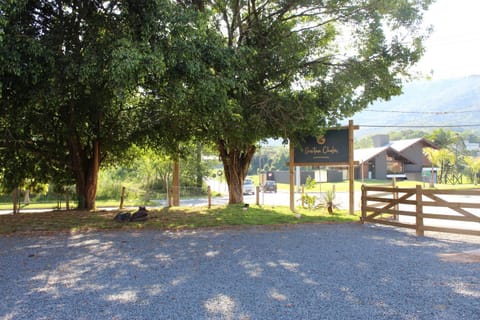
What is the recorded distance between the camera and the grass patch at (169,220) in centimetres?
1015

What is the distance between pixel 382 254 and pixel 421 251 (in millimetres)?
900

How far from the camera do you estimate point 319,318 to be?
3865 millimetres

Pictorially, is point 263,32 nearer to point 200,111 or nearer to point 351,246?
point 200,111

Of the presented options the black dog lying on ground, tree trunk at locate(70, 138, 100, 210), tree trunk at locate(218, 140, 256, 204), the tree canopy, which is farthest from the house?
the black dog lying on ground

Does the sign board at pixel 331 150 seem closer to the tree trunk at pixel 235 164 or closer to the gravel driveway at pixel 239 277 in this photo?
the tree trunk at pixel 235 164

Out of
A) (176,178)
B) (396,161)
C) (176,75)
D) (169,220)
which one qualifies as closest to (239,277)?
(176,75)

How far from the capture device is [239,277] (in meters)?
5.37

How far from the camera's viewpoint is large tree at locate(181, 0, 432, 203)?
11422 mm

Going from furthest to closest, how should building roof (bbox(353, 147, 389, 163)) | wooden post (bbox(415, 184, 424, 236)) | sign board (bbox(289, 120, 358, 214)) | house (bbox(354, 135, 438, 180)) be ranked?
house (bbox(354, 135, 438, 180)), building roof (bbox(353, 147, 389, 163)), sign board (bbox(289, 120, 358, 214)), wooden post (bbox(415, 184, 424, 236))

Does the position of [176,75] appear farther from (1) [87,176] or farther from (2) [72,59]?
(1) [87,176]

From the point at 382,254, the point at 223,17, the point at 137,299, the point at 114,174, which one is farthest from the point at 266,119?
the point at 114,174

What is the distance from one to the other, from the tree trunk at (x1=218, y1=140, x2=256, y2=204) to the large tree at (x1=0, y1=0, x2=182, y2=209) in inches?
196

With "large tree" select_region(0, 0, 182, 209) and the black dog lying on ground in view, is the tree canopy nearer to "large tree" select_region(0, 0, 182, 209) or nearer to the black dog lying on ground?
"large tree" select_region(0, 0, 182, 209)

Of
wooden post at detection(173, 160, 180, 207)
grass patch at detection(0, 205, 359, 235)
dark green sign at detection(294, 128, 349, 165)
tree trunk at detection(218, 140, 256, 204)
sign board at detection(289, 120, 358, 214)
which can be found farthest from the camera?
tree trunk at detection(218, 140, 256, 204)
